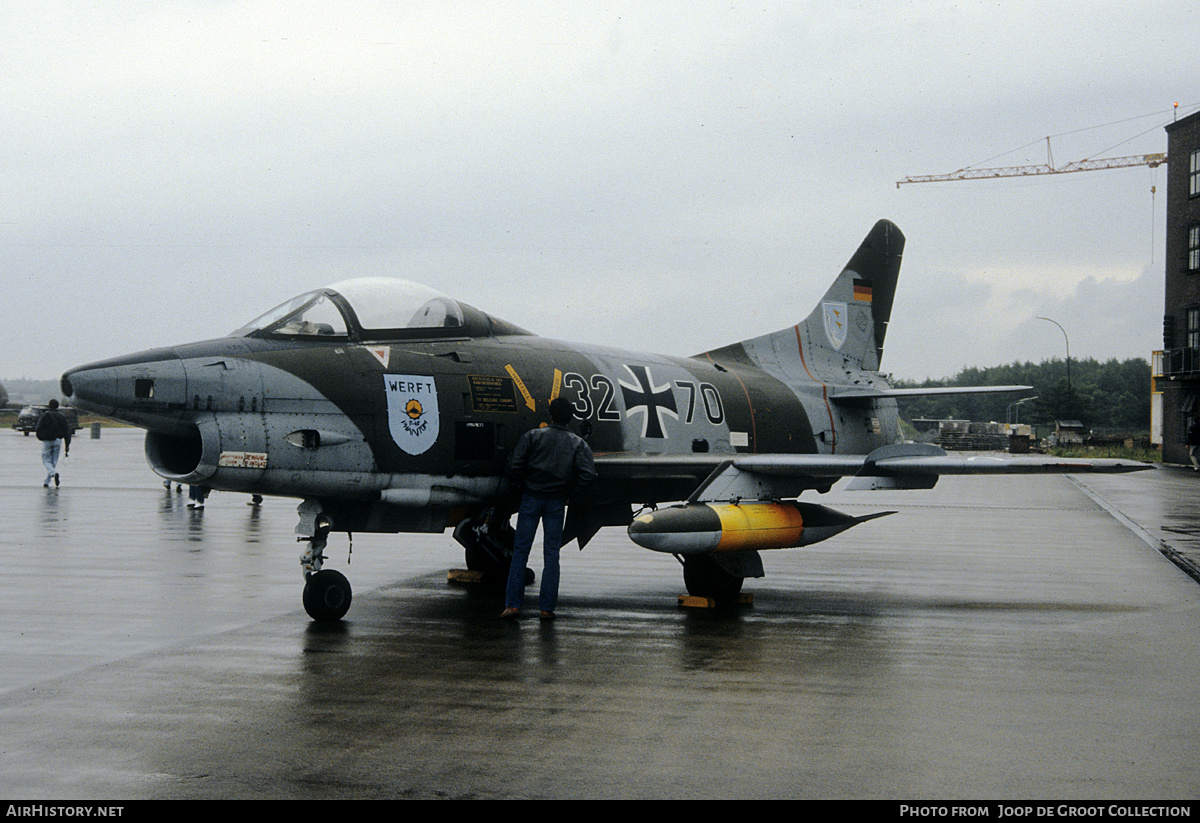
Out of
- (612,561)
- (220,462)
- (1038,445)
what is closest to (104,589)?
(220,462)

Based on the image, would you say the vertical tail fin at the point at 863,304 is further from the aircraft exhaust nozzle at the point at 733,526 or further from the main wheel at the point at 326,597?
the main wheel at the point at 326,597

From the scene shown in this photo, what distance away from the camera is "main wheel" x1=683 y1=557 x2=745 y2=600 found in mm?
9672

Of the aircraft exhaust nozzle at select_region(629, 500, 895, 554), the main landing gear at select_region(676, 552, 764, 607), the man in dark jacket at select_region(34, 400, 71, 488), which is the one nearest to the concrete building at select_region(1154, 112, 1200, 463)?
the aircraft exhaust nozzle at select_region(629, 500, 895, 554)

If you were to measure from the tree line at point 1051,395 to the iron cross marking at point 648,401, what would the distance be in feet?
274

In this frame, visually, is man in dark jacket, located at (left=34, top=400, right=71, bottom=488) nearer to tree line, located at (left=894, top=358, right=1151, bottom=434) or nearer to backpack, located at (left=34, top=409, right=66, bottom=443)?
backpack, located at (left=34, top=409, right=66, bottom=443)

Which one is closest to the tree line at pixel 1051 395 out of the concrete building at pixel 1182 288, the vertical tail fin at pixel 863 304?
the concrete building at pixel 1182 288

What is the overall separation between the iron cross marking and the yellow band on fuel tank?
1867 mm

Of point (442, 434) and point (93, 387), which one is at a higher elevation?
point (93, 387)

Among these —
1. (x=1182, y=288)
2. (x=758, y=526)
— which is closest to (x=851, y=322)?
(x=758, y=526)

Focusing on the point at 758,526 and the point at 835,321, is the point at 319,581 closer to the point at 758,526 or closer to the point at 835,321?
the point at 758,526

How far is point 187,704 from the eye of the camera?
5.80 meters

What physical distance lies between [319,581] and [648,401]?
4.23 m

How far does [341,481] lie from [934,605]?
5.51 m

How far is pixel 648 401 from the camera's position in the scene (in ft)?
36.9
